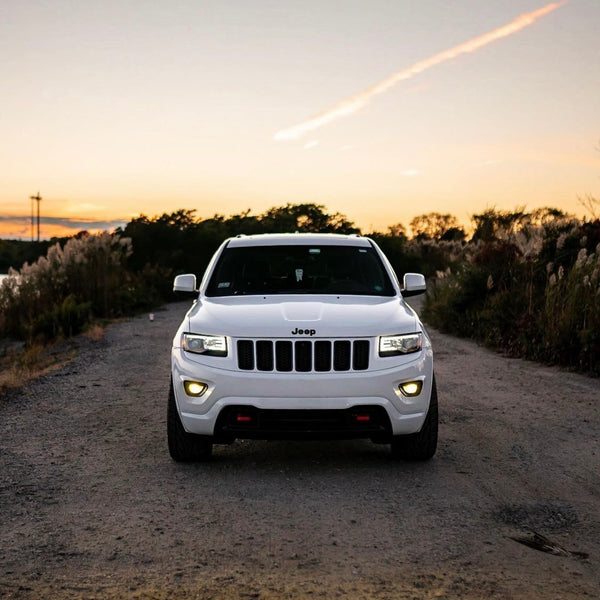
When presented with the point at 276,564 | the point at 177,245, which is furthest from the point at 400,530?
the point at 177,245

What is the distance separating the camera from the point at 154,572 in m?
4.25

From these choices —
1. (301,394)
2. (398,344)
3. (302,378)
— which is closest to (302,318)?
(302,378)

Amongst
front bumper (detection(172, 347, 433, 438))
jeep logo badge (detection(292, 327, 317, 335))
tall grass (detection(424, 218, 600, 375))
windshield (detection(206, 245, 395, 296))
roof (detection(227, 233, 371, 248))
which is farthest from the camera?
tall grass (detection(424, 218, 600, 375))

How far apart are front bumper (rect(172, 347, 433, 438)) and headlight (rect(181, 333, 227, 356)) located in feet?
0.26

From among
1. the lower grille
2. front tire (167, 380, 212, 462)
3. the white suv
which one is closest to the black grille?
the white suv

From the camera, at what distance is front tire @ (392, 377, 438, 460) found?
6.37 meters

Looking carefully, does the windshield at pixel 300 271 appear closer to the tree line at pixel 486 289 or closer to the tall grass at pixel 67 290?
the tree line at pixel 486 289

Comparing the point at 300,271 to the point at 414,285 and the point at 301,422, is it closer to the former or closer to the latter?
the point at 414,285

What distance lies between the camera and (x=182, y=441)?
6.39 metres

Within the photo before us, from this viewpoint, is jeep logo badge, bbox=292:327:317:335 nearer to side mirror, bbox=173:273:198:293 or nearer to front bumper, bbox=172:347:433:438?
front bumper, bbox=172:347:433:438

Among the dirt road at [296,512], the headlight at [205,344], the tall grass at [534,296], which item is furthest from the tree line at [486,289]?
the headlight at [205,344]

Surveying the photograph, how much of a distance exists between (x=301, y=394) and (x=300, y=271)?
193cm

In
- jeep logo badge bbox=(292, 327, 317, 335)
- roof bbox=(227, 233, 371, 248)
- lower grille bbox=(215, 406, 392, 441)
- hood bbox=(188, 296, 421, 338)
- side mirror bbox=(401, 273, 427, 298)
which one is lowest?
lower grille bbox=(215, 406, 392, 441)

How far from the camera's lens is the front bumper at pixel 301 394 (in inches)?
235
